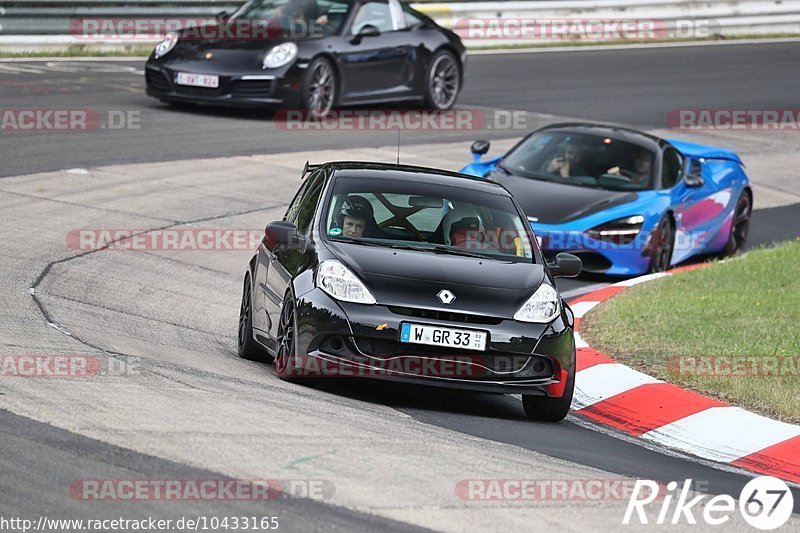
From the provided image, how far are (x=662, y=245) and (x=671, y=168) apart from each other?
3.49ft

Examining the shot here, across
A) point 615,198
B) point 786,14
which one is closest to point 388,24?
point 615,198

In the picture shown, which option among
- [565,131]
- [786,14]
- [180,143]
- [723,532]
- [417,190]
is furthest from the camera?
[786,14]

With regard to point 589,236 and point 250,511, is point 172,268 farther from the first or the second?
point 250,511

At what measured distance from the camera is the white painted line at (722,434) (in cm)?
805

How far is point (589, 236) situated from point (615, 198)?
78 cm

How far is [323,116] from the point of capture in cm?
1952

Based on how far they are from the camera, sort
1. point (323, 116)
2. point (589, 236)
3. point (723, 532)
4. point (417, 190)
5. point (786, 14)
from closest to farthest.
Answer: point (723, 532) → point (417, 190) → point (589, 236) → point (323, 116) → point (786, 14)

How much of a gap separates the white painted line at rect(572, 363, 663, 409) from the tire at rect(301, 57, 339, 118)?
32.4 ft

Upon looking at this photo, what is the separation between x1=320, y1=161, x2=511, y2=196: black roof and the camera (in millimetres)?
9359

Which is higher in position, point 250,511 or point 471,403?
point 250,511

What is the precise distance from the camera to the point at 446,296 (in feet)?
26.4
